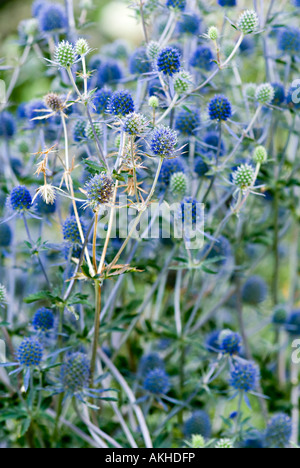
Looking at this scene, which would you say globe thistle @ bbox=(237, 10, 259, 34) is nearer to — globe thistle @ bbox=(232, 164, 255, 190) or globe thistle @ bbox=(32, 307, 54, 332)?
globe thistle @ bbox=(232, 164, 255, 190)

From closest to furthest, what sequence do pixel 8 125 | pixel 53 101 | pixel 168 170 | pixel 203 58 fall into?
pixel 53 101 < pixel 168 170 < pixel 203 58 < pixel 8 125

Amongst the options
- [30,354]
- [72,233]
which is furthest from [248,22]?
[30,354]

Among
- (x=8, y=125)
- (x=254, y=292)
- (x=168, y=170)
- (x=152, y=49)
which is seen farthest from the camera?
(x=254, y=292)

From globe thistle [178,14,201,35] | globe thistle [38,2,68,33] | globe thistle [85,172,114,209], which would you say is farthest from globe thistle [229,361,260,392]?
globe thistle [38,2,68,33]

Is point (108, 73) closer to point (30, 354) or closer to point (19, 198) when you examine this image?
point (19, 198)

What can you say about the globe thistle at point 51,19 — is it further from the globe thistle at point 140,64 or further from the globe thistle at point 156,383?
the globe thistle at point 156,383

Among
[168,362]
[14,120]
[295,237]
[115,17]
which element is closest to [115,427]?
[168,362]

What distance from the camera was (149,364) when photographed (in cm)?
137

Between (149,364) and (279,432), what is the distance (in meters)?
0.36

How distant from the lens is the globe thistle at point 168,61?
994 millimetres

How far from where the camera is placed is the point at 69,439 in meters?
1.36

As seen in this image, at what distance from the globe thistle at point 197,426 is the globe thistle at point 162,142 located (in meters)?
0.71

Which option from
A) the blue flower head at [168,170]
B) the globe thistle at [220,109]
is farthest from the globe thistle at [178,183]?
the globe thistle at [220,109]

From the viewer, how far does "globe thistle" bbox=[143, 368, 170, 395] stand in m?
1.24
